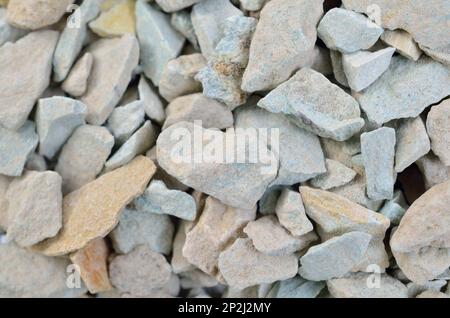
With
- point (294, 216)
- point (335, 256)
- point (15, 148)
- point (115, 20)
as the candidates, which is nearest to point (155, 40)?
point (115, 20)

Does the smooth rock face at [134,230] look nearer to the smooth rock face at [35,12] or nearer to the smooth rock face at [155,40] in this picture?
the smooth rock face at [155,40]

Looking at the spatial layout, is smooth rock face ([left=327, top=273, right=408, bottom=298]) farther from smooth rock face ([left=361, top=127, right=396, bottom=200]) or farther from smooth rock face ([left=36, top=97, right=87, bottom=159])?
smooth rock face ([left=36, top=97, right=87, bottom=159])

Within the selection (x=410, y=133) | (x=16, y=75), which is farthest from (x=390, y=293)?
(x=16, y=75)

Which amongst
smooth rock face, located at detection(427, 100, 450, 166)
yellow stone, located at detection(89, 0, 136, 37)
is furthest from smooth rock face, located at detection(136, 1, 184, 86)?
smooth rock face, located at detection(427, 100, 450, 166)

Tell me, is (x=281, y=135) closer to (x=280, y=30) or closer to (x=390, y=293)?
(x=280, y=30)

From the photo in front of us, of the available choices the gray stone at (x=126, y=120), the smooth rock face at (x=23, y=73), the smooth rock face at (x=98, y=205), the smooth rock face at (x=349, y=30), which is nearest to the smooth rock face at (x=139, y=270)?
the smooth rock face at (x=98, y=205)

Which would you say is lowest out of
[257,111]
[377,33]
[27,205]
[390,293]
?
[390,293]
